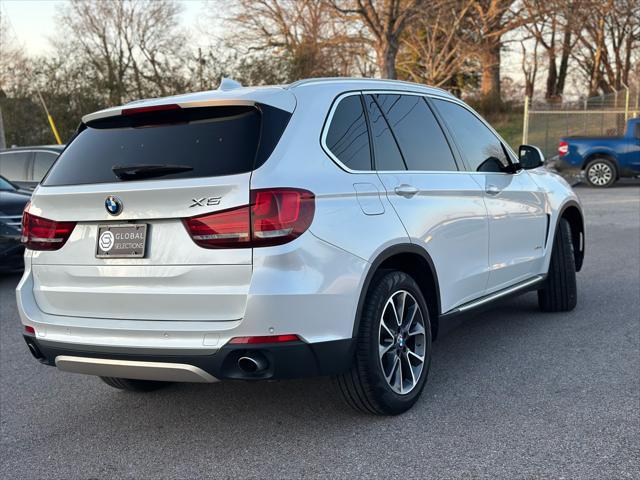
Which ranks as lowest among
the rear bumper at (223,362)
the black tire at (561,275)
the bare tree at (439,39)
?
the black tire at (561,275)

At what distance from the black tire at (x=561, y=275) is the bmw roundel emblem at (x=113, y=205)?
12.6 feet

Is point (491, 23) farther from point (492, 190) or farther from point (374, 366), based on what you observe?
point (374, 366)

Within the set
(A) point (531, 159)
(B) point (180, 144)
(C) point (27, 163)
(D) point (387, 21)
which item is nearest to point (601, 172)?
(D) point (387, 21)

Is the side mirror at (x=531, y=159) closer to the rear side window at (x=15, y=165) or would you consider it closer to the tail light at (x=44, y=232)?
the tail light at (x=44, y=232)

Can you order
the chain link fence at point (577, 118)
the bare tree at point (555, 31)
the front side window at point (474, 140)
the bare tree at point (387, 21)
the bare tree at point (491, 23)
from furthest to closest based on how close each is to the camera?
the bare tree at point (555, 31) → the bare tree at point (491, 23) → the chain link fence at point (577, 118) → the bare tree at point (387, 21) → the front side window at point (474, 140)

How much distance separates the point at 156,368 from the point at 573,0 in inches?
1240

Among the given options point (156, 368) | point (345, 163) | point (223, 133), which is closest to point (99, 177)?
point (223, 133)

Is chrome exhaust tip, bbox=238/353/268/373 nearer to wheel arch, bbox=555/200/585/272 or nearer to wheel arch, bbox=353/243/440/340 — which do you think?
wheel arch, bbox=353/243/440/340

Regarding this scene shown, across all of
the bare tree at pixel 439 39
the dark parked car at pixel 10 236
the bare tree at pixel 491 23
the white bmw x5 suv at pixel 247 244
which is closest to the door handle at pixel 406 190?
the white bmw x5 suv at pixel 247 244

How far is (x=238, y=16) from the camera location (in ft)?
97.2

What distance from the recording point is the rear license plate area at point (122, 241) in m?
3.37

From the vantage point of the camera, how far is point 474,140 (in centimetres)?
508

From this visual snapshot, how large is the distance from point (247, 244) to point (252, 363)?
534 millimetres

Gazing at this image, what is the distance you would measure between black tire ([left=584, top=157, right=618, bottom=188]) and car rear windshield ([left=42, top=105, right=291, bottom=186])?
17191 millimetres
